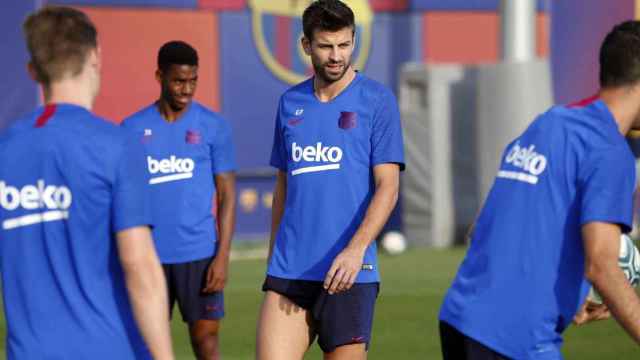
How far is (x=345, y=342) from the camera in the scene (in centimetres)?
612

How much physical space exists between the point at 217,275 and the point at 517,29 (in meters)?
11.0

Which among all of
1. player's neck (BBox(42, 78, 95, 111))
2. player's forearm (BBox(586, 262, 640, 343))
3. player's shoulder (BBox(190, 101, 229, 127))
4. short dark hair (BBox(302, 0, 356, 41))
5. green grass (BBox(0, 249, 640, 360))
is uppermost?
short dark hair (BBox(302, 0, 356, 41))

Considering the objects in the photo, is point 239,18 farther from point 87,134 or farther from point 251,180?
point 87,134

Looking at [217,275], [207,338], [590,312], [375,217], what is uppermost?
[375,217]

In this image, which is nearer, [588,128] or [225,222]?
[588,128]

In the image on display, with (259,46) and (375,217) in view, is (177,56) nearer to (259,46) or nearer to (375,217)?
(375,217)

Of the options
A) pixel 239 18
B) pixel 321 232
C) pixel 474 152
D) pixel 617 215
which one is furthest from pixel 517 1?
pixel 617 215

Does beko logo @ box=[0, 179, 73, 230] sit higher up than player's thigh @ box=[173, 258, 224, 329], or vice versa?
beko logo @ box=[0, 179, 73, 230]

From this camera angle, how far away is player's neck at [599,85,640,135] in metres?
4.43

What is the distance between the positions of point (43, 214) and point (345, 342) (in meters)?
2.35

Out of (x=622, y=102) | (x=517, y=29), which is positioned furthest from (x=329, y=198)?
(x=517, y=29)

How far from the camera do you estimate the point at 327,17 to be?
6.00 meters

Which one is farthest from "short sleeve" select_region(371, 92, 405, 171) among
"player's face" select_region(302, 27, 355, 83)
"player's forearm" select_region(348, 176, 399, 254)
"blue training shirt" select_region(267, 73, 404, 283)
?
"player's face" select_region(302, 27, 355, 83)

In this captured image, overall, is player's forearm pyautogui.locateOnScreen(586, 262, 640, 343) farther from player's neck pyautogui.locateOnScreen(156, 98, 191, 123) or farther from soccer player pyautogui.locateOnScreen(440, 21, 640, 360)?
player's neck pyautogui.locateOnScreen(156, 98, 191, 123)
